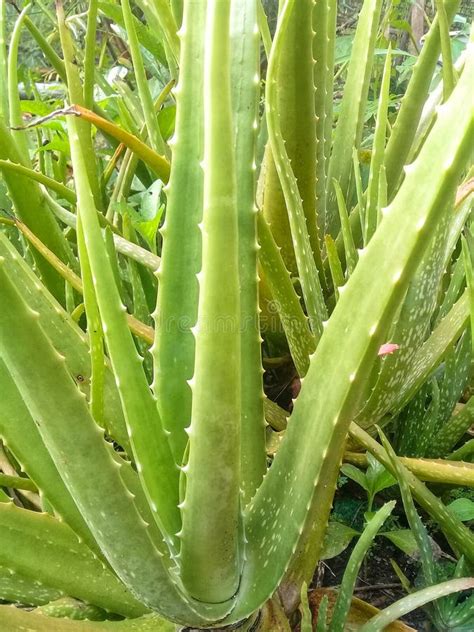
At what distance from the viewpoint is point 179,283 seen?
0.36 metres

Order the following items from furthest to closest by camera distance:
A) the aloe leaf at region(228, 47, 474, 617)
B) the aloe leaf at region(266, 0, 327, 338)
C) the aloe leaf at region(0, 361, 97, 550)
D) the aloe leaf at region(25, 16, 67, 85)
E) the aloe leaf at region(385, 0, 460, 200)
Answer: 1. the aloe leaf at region(25, 16, 67, 85)
2. the aloe leaf at region(385, 0, 460, 200)
3. the aloe leaf at region(266, 0, 327, 338)
4. the aloe leaf at region(0, 361, 97, 550)
5. the aloe leaf at region(228, 47, 474, 617)

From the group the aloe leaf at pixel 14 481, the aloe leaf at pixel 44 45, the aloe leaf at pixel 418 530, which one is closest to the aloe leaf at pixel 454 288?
the aloe leaf at pixel 418 530

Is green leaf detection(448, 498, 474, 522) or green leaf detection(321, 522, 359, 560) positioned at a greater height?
green leaf detection(448, 498, 474, 522)

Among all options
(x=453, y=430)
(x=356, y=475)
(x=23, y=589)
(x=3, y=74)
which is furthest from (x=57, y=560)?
(x=3, y=74)

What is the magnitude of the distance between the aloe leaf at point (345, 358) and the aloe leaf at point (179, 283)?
0.07m

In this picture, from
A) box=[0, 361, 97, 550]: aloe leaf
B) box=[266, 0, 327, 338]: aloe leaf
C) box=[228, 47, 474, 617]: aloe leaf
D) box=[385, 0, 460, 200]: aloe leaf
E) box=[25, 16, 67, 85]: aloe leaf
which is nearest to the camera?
box=[228, 47, 474, 617]: aloe leaf

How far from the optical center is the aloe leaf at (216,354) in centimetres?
22

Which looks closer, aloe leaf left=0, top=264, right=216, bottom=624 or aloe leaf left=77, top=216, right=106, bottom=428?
aloe leaf left=0, top=264, right=216, bottom=624

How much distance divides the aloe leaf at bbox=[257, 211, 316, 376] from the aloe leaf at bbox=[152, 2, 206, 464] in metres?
0.13

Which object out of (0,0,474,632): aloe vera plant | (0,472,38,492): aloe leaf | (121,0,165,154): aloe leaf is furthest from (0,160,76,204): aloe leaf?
(0,472,38,492): aloe leaf

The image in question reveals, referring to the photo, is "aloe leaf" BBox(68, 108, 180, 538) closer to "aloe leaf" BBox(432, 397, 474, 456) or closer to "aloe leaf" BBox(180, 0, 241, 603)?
"aloe leaf" BBox(180, 0, 241, 603)

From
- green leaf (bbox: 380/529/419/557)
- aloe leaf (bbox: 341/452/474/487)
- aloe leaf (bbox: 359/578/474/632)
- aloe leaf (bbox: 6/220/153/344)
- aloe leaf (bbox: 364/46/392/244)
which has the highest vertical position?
aloe leaf (bbox: 364/46/392/244)

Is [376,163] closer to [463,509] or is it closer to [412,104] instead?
[412,104]

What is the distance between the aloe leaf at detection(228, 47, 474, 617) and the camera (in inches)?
8.0
